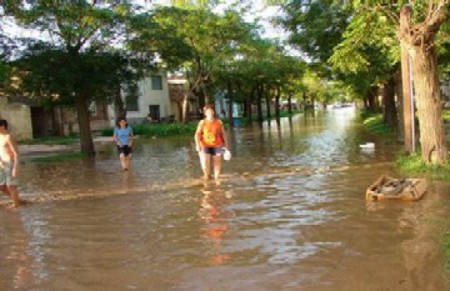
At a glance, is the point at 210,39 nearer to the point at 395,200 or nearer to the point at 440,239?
the point at 395,200

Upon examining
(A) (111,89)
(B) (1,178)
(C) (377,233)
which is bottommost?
(C) (377,233)

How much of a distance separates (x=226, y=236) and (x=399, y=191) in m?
3.25

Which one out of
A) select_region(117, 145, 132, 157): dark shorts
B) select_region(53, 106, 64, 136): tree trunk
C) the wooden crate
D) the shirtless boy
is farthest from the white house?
the wooden crate

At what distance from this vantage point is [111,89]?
23.3 meters

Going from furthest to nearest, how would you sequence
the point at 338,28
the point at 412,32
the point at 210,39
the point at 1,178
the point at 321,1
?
the point at 210,39 → the point at 338,28 → the point at 321,1 → the point at 412,32 → the point at 1,178

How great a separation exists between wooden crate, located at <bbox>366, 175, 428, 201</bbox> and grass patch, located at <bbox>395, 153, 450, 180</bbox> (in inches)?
74.6

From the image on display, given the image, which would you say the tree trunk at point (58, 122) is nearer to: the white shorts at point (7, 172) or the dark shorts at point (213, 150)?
the dark shorts at point (213, 150)

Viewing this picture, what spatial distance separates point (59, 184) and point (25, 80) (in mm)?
8781

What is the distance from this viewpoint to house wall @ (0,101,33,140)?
38.9 m

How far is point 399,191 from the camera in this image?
30.2ft

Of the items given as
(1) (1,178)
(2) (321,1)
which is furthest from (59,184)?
(2) (321,1)

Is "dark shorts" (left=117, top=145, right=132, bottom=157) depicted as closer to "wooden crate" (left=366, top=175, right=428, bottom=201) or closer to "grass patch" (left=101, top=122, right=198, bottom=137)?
"wooden crate" (left=366, top=175, right=428, bottom=201)

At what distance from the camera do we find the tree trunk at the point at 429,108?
40.3 feet

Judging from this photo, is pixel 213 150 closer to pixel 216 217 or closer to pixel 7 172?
pixel 216 217
